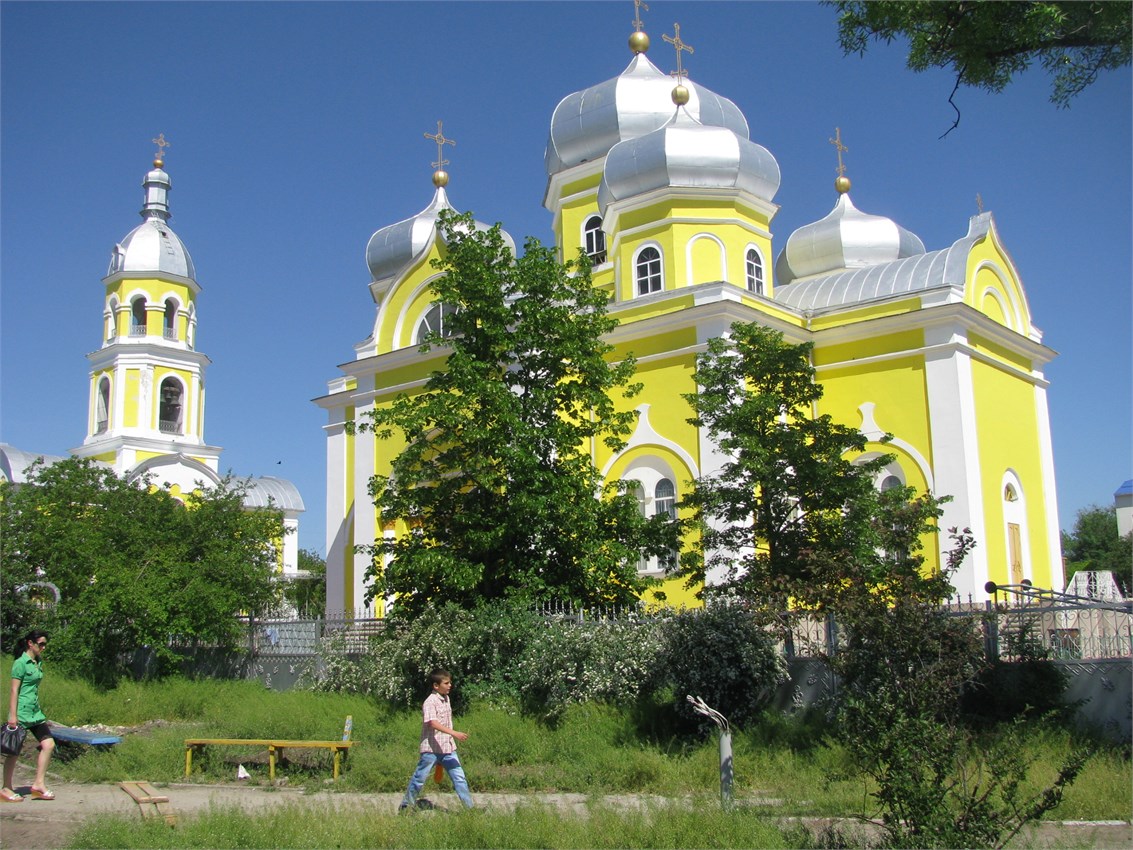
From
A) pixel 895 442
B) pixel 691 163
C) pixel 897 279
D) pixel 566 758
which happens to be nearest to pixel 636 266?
pixel 691 163

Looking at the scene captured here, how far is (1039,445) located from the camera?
21.6 m

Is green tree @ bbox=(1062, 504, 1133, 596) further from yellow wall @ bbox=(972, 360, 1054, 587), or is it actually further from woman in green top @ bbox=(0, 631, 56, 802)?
woman in green top @ bbox=(0, 631, 56, 802)

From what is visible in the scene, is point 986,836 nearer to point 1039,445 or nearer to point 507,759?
point 507,759

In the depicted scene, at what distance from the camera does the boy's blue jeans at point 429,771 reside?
8.71 meters

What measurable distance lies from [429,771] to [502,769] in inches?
73.1

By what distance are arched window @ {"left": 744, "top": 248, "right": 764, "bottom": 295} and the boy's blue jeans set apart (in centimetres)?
1409

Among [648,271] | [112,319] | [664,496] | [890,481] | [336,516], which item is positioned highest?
[112,319]

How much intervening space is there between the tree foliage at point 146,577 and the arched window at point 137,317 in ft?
51.2

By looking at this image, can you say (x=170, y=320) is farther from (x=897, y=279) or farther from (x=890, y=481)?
(x=890, y=481)

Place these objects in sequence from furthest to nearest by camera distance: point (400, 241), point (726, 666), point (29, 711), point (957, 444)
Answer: point (400, 241)
point (957, 444)
point (726, 666)
point (29, 711)

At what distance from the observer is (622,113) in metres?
25.1

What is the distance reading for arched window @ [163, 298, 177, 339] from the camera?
Result: 35.5 meters

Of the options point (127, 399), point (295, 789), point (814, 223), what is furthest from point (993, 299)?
point (127, 399)

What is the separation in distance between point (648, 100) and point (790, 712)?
660 inches
